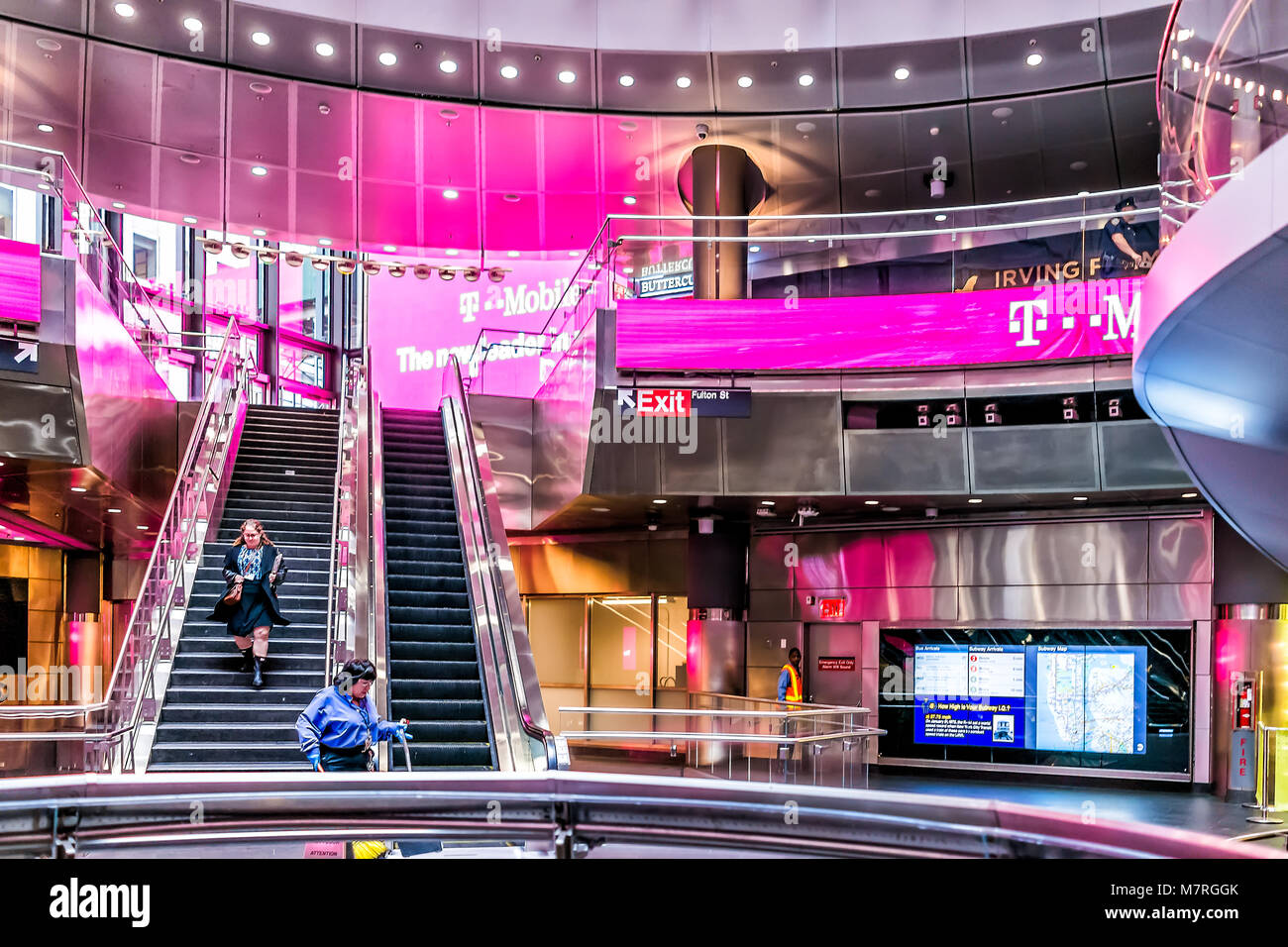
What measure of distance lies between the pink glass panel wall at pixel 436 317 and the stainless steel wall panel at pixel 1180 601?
12686 mm

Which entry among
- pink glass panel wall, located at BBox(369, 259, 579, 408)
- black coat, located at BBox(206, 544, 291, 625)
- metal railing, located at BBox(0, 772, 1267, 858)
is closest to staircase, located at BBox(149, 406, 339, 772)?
black coat, located at BBox(206, 544, 291, 625)

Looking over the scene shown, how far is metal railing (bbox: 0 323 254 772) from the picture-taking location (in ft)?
28.6

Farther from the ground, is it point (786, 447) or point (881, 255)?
point (881, 255)

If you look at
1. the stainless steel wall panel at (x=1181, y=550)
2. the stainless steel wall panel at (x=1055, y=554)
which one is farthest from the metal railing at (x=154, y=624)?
the stainless steel wall panel at (x=1181, y=550)

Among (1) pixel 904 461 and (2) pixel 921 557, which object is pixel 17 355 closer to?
(1) pixel 904 461

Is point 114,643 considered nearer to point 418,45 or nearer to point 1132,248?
point 418,45

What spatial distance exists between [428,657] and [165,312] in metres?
13.0

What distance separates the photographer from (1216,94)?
24.1 ft

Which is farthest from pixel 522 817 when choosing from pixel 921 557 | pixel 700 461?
pixel 921 557

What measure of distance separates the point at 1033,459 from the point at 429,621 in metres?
8.11

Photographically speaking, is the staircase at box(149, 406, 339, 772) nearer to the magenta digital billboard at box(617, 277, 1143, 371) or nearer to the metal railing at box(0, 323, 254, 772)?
the metal railing at box(0, 323, 254, 772)

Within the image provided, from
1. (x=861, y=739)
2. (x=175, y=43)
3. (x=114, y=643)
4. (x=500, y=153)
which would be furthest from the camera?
(x=114, y=643)

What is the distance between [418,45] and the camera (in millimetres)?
17484
